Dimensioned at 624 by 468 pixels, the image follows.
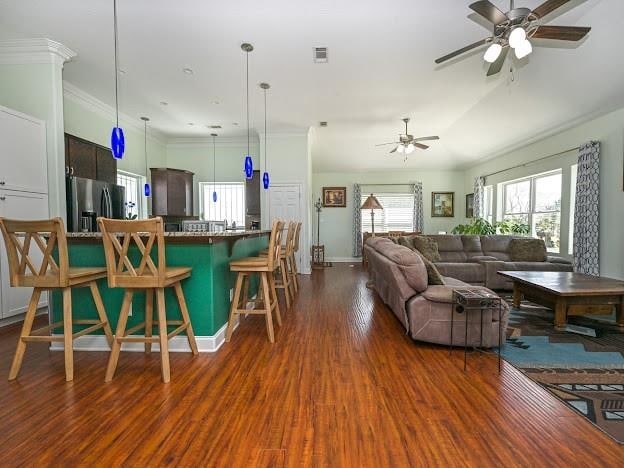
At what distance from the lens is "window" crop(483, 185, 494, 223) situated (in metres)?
7.13

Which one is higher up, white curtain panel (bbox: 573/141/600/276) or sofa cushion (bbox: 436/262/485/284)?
white curtain panel (bbox: 573/141/600/276)

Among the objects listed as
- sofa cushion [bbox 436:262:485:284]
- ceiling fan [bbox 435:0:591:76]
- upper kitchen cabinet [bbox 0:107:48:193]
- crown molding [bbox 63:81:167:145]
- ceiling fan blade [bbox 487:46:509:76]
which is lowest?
sofa cushion [bbox 436:262:485:284]

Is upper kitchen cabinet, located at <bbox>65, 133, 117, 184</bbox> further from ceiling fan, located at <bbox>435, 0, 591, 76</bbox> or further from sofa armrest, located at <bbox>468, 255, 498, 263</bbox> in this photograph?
sofa armrest, located at <bbox>468, 255, 498, 263</bbox>

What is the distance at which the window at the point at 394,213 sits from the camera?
8.63 metres

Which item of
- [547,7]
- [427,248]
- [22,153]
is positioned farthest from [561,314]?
[22,153]

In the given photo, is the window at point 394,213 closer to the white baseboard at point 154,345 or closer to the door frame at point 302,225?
the door frame at point 302,225

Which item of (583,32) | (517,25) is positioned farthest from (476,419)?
(583,32)

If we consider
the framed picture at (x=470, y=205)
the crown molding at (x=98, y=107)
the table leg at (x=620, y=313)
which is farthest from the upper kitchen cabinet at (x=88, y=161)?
the framed picture at (x=470, y=205)

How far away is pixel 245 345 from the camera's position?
2.54 metres

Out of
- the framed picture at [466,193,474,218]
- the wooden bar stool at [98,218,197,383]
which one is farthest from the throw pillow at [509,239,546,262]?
the wooden bar stool at [98,218,197,383]

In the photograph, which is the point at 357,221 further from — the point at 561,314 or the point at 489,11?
the point at 489,11

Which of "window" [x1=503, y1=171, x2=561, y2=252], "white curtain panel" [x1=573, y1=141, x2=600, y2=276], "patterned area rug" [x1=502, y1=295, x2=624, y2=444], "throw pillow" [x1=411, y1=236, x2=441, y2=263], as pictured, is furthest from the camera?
"window" [x1=503, y1=171, x2=561, y2=252]

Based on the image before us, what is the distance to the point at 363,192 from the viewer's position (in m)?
8.66

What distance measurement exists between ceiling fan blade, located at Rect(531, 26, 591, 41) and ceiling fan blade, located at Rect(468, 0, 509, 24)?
423 mm
